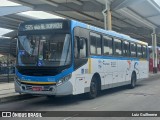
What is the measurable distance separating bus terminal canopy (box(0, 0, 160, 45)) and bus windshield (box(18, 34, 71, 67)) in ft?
46.8

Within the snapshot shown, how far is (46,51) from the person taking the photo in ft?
45.4

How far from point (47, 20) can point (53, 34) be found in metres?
0.70

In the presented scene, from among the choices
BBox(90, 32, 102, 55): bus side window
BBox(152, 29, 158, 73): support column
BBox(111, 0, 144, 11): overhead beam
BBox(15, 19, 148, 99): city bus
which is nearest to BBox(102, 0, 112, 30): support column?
BBox(111, 0, 144, 11): overhead beam

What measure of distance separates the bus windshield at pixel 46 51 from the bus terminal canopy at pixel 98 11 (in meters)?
14.3

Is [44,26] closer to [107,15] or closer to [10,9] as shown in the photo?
[107,15]

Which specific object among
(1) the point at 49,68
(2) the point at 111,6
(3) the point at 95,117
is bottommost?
(3) the point at 95,117

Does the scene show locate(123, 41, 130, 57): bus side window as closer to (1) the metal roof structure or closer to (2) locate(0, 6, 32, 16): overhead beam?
(1) the metal roof structure

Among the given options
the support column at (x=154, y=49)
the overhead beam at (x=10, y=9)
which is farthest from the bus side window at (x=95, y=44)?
the support column at (x=154, y=49)

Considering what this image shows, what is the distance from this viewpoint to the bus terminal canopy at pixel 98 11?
2952cm

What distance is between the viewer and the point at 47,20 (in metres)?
14.4

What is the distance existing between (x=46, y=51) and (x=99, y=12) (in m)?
21.6

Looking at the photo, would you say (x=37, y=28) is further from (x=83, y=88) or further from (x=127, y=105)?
(x=127, y=105)

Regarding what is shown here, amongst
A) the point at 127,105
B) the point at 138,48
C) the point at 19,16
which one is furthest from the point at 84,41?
the point at 19,16

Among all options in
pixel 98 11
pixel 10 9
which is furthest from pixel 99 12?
pixel 10 9
